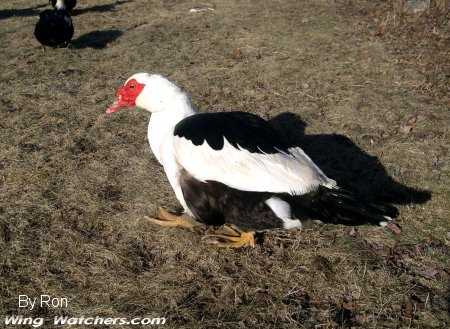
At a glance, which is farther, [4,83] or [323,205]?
[4,83]

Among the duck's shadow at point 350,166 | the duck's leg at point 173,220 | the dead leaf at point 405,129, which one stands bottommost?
the duck's leg at point 173,220

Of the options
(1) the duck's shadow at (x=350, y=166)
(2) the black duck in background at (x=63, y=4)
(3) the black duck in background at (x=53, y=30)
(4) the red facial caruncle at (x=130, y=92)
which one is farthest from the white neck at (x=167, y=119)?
(2) the black duck in background at (x=63, y=4)

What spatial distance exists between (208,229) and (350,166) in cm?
175

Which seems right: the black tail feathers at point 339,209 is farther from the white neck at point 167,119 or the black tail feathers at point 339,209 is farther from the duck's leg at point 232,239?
the white neck at point 167,119

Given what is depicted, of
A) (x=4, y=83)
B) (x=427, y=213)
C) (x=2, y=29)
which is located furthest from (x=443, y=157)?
(x=2, y=29)

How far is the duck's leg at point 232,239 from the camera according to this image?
315cm

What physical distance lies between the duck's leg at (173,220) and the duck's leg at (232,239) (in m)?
0.20

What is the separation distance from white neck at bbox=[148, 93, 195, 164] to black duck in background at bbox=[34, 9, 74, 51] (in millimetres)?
4893

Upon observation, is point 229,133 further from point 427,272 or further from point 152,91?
point 427,272

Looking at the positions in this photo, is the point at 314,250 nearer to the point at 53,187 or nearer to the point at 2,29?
the point at 53,187

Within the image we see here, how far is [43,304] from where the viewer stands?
2.69 meters

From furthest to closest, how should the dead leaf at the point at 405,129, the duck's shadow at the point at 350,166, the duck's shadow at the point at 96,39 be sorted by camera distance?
the duck's shadow at the point at 96,39
the dead leaf at the point at 405,129
the duck's shadow at the point at 350,166

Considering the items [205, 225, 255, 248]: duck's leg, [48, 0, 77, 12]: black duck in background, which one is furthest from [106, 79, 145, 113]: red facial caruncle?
[48, 0, 77, 12]: black duck in background

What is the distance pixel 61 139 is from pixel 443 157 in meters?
4.28
